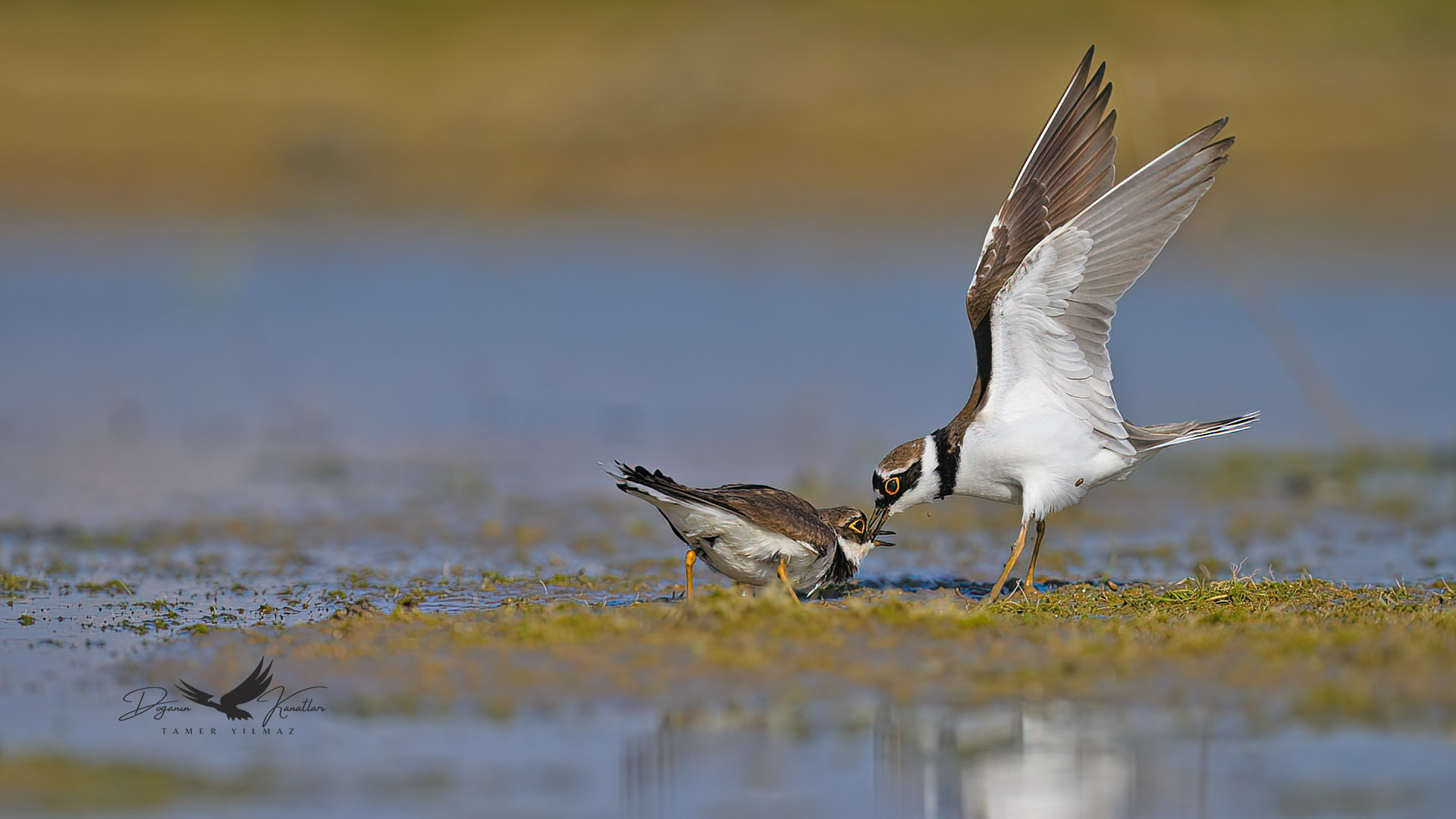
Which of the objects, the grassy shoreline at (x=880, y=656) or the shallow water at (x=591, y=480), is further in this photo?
the grassy shoreline at (x=880, y=656)

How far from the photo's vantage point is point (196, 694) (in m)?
6.47

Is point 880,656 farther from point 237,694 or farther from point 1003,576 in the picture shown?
point 237,694

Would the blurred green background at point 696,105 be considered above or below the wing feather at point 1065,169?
above

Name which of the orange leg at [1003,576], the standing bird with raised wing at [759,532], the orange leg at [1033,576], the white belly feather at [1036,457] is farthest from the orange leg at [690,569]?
the orange leg at [1033,576]

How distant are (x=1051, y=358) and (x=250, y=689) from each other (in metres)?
4.32

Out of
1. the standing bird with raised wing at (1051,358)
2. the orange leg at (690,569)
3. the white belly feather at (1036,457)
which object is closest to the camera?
the orange leg at (690,569)

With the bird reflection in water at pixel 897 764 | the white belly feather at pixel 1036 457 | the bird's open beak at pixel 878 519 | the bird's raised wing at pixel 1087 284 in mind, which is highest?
the bird's raised wing at pixel 1087 284

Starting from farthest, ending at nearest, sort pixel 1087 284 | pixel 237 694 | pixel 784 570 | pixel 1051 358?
pixel 1051 358, pixel 1087 284, pixel 784 570, pixel 237 694

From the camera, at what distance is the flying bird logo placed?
6273 mm

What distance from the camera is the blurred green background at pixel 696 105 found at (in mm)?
25531

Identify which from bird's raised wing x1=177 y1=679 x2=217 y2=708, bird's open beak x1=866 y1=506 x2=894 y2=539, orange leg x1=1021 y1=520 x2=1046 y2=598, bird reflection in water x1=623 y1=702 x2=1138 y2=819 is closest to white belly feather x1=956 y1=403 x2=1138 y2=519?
orange leg x1=1021 y1=520 x2=1046 y2=598

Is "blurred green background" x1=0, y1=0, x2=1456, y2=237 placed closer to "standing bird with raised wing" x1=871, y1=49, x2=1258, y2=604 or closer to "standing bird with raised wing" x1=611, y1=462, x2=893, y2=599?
"standing bird with raised wing" x1=871, y1=49, x2=1258, y2=604

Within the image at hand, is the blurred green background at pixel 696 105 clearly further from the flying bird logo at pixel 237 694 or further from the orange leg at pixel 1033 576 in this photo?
the flying bird logo at pixel 237 694

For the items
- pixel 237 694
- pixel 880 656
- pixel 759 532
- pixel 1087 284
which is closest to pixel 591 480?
pixel 759 532
